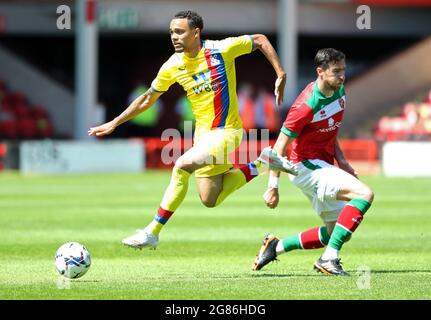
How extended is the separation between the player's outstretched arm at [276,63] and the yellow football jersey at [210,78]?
91mm

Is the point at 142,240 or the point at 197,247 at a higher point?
the point at 142,240

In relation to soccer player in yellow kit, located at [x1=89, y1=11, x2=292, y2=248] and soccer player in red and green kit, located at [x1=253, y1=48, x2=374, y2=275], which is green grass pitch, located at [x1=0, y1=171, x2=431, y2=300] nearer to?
soccer player in red and green kit, located at [x1=253, y1=48, x2=374, y2=275]

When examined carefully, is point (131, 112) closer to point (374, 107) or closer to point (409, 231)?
point (409, 231)

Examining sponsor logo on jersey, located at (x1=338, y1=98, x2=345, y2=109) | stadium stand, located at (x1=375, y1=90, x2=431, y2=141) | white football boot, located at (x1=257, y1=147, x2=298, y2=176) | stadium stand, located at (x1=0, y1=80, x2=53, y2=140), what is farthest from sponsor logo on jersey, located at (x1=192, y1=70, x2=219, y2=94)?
stadium stand, located at (x1=0, y1=80, x2=53, y2=140)

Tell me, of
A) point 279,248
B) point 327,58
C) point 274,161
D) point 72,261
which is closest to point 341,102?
point 327,58

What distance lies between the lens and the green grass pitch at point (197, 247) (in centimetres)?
919

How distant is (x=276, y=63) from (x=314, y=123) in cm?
72

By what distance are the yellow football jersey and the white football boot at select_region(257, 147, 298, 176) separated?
1.36 metres

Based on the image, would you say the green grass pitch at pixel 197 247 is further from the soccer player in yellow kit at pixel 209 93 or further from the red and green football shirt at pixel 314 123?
the red and green football shirt at pixel 314 123

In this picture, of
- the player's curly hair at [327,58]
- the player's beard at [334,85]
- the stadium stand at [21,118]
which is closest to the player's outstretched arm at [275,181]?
the player's beard at [334,85]

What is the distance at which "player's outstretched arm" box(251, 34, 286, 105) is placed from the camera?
33.5ft

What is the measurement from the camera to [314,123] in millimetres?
10133

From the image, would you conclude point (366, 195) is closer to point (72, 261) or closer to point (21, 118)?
point (72, 261)

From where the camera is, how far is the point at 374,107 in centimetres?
3828
